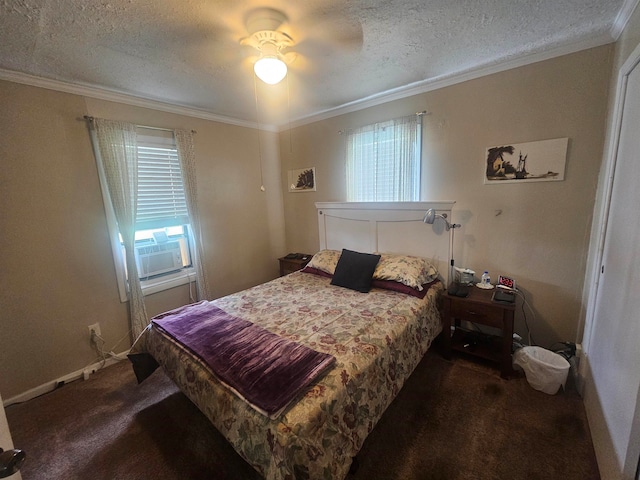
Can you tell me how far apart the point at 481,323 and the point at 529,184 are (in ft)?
3.75

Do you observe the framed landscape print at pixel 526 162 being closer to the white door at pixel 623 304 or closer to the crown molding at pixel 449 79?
the white door at pixel 623 304

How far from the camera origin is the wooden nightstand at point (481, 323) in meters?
1.98

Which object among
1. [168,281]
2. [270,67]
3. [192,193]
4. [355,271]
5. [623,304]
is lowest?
[168,281]

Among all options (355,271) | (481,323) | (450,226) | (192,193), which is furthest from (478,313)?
(192,193)

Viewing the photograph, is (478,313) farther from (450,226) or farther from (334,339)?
(334,339)

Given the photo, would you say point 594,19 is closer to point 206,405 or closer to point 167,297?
point 206,405

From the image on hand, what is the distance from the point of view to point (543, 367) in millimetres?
1866

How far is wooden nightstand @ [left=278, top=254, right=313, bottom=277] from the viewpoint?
3.45 metres

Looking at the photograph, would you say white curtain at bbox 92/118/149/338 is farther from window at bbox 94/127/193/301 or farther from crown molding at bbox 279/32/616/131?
crown molding at bbox 279/32/616/131

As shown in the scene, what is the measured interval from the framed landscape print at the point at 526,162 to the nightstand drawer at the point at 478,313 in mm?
1033

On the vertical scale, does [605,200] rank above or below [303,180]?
below

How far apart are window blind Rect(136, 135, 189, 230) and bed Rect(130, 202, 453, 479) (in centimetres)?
113

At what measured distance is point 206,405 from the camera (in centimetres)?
140

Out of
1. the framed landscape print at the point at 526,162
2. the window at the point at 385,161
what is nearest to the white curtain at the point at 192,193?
the window at the point at 385,161
